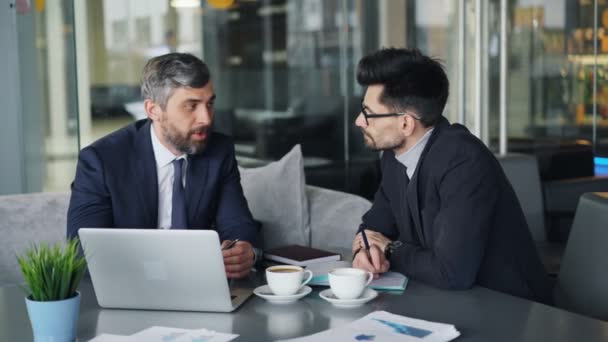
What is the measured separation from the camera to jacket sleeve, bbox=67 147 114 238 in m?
2.50

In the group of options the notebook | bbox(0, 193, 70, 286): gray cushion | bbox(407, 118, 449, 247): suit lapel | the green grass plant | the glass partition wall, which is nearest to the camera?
the green grass plant

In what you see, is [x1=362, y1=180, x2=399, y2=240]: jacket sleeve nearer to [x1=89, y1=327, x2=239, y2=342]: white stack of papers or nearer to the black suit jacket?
the black suit jacket

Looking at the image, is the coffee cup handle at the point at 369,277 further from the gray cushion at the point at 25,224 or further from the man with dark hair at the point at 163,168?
the gray cushion at the point at 25,224

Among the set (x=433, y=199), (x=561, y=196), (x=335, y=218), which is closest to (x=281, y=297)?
(x=433, y=199)

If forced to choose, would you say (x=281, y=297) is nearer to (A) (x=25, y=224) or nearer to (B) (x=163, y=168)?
(B) (x=163, y=168)

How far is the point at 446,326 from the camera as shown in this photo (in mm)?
1630

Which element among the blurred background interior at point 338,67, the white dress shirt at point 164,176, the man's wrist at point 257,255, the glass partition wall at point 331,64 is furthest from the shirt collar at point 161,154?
the glass partition wall at point 331,64

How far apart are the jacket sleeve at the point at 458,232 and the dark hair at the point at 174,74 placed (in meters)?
0.88

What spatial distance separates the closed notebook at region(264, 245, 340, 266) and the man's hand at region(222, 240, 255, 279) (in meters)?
0.13

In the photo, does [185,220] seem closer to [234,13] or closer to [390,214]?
[390,214]

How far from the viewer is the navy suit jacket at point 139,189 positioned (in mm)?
2555

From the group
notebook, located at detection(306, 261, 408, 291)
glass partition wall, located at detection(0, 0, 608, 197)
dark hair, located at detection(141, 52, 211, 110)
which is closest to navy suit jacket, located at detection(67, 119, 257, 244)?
dark hair, located at detection(141, 52, 211, 110)

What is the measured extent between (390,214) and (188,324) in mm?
1077

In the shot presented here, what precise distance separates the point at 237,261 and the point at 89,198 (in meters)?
0.66
